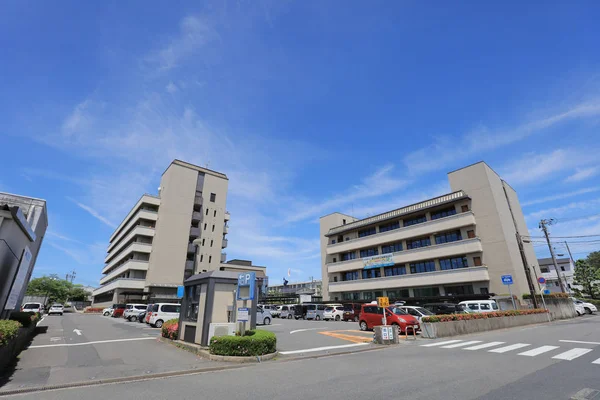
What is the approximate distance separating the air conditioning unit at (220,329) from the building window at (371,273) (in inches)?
1275

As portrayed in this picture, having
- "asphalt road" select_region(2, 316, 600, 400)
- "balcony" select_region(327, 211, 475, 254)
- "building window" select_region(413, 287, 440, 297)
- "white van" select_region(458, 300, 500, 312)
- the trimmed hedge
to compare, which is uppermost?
"balcony" select_region(327, 211, 475, 254)

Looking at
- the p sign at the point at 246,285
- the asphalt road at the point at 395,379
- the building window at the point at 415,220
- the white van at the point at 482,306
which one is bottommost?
the asphalt road at the point at 395,379

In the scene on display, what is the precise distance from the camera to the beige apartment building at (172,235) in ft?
158

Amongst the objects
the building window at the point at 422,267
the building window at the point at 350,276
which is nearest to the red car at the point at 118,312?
the building window at the point at 350,276

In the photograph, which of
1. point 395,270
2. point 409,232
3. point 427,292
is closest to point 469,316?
point 427,292

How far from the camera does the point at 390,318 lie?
58.1 feet

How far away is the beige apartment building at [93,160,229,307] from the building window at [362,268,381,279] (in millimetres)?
24757

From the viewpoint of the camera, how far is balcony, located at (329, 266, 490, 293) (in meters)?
30.6

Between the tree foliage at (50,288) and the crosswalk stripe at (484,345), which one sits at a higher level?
the tree foliage at (50,288)

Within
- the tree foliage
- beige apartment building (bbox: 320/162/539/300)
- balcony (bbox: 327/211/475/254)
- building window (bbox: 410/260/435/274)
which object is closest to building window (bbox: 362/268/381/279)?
beige apartment building (bbox: 320/162/539/300)

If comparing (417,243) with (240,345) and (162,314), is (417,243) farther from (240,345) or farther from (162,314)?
(240,345)

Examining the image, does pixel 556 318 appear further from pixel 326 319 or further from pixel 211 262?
pixel 211 262

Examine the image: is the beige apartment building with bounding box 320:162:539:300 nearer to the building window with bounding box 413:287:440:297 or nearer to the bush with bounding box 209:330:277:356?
the building window with bounding box 413:287:440:297

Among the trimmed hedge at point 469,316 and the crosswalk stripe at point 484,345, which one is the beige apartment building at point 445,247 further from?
the crosswalk stripe at point 484,345
